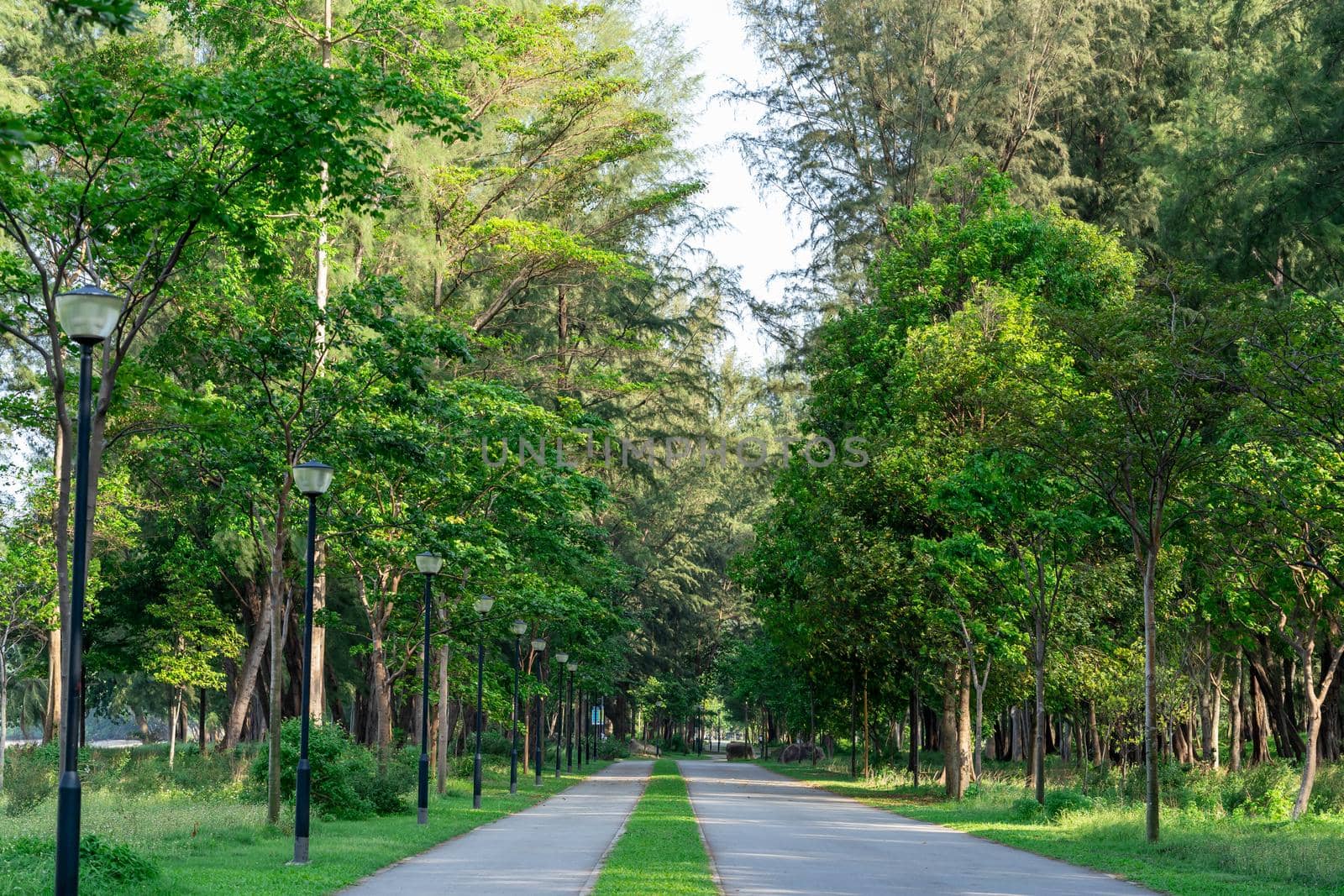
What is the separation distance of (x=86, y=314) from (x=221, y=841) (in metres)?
9.24

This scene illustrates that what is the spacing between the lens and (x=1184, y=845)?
57.1ft

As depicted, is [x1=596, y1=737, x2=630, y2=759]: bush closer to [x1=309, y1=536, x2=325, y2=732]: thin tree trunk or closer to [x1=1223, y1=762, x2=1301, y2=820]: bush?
[x1=309, y1=536, x2=325, y2=732]: thin tree trunk

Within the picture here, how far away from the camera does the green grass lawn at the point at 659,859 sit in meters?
12.9

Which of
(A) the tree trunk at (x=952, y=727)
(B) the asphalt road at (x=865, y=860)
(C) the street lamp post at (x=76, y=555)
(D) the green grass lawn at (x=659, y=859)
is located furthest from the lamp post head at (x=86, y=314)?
(A) the tree trunk at (x=952, y=727)

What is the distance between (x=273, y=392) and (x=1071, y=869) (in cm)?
1309

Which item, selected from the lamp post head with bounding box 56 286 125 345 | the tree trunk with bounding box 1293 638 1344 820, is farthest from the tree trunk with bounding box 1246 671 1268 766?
the lamp post head with bounding box 56 286 125 345

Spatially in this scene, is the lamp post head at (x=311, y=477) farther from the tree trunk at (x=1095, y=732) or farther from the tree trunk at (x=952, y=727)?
the tree trunk at (x=1095, y=732)

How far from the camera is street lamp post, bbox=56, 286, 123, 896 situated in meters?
9.09

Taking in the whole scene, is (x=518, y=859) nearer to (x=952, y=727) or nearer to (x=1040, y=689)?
(x=1040, y=689)

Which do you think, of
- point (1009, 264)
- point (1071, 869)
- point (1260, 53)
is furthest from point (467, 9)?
point (1071, 869)

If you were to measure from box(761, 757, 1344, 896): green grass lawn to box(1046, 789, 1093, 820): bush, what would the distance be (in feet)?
0.82

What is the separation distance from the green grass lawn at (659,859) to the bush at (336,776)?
4.69 metres

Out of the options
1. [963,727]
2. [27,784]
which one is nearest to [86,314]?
[27,784]

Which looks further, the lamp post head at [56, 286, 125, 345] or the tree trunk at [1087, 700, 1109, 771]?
the tree trunk at [1087, 700, 1109, 771]
